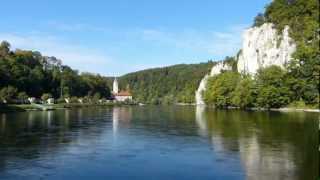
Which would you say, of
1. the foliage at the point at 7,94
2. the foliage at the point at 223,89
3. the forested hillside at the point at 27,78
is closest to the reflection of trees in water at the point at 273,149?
the foliage at the point at 7,94

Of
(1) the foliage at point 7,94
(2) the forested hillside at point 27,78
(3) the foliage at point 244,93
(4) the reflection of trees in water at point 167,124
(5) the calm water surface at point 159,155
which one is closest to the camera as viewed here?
(5) the calm water surface at point 159,155

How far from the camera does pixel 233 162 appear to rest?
33656 mm

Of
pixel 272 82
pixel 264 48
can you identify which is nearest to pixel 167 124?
pixel 272 82

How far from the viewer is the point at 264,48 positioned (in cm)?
14300

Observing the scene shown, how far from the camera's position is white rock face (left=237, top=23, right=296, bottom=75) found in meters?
132

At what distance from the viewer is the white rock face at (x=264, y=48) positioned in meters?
132

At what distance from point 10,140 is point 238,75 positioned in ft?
373

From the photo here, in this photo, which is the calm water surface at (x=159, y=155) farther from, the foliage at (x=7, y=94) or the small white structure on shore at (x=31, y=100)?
the small white structure on shore at (x=31, y=100)

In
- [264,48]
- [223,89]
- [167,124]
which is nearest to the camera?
[167,124]

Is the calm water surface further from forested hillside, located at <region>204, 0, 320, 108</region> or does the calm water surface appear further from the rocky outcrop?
the rocky outcrop

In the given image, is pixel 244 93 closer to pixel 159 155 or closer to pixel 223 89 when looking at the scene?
pixel 223 89

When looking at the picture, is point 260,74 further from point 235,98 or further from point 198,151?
point 198,151

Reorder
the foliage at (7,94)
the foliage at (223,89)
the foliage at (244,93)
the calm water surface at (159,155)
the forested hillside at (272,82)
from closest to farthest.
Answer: the calm water surface at (159,155)
the forested hillside at (272,82)
the foliage at (7,94)
the foliage at (244,93)
the foliage at (223,89)

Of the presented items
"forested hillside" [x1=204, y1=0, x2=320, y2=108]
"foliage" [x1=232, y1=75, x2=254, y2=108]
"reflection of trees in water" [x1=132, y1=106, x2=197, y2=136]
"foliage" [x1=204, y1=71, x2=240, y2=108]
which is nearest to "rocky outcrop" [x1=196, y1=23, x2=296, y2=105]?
"forested hillside" [x1=204, y1=0, x2=320, y2=108]
